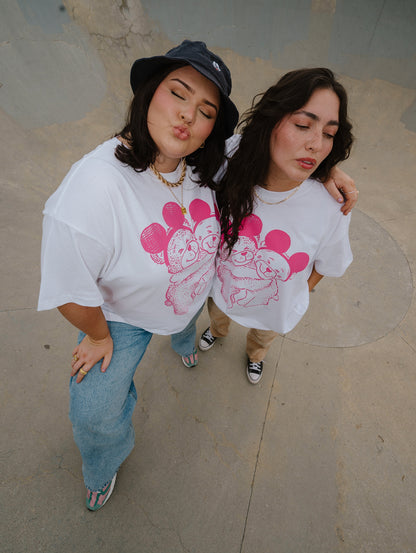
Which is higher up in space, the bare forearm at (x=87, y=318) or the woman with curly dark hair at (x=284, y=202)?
the woman with curly dark hair at (x=284, y=202)

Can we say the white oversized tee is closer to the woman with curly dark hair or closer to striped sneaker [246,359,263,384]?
the woman with curly dark hair

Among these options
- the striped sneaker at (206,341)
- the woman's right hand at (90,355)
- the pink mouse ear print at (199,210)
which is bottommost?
the striped sneaker at (206,341)

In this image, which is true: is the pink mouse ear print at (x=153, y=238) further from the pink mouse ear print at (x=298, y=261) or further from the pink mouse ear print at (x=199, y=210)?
the pink mouse ear print at (x=298, y=261)

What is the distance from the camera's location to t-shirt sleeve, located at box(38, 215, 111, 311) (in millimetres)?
887

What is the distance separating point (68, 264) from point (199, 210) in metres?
0.59

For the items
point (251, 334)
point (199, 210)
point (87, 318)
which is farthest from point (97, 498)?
point (199, 210)

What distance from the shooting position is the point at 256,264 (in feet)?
4.58

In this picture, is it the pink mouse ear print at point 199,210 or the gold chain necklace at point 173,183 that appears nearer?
the gold chain necklace at point 173,183

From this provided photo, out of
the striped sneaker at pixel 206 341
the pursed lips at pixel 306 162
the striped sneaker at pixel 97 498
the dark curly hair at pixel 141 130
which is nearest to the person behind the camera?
the dark curly hair at pixel 141 130

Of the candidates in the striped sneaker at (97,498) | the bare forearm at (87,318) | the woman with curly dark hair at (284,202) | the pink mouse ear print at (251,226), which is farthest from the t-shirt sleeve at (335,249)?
the striped sneaker at (97,498)

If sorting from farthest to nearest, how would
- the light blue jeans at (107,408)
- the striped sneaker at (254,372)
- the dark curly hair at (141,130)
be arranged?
the striped sneaker at (254,372) < the light blue jeans at (107,408) < the dark curly hair at (141,130)

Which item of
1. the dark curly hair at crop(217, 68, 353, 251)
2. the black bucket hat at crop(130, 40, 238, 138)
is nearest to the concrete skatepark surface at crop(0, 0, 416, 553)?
the dark curly hair at crop(217, 68, 353, 251)

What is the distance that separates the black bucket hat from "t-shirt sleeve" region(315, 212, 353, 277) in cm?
72

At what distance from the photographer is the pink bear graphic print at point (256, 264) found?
4.37ft
